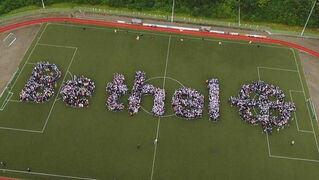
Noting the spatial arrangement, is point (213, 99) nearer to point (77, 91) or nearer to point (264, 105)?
point (264, 105)

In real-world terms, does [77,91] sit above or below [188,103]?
above

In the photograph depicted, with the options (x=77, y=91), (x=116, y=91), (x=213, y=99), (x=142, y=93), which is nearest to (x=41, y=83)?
(x=77, y=91)

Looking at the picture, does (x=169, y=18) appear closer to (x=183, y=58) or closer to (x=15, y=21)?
(x=183, y=58)

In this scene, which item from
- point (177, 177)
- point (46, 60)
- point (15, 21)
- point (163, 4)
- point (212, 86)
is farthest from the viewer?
point (163, 4)

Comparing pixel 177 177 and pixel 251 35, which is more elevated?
pixel 251 35

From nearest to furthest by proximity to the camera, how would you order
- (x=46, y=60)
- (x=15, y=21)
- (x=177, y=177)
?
(x=177, y=177) < (x=46, y=60) < (x=15, y=21)

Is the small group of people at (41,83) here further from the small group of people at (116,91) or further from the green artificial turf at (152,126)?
the small group of people at (116,91)

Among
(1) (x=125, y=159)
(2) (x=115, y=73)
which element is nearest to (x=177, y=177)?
(1) (x=125, y=159)
